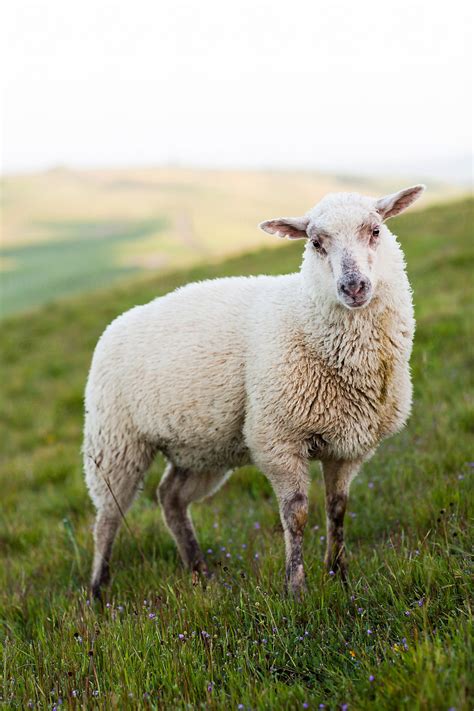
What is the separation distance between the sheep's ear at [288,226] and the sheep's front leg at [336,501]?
136 cm

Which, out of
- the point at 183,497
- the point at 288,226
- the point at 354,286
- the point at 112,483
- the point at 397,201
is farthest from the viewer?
the point at 183,497

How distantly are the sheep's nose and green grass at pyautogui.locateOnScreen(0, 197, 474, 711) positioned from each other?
127cm

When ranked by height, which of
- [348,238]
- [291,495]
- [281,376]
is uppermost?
[348,238]

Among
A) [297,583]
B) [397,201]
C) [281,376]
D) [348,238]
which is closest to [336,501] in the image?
[297,583]

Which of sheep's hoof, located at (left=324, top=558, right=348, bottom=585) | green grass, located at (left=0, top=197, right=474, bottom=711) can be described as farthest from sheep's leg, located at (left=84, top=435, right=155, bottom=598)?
sheep's hoof, located at (left=324, top=558, right=348, bottom=585)

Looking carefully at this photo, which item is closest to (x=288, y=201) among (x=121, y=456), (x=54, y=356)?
(x=54, y=356)

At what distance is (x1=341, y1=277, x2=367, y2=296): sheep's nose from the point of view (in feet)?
10.7

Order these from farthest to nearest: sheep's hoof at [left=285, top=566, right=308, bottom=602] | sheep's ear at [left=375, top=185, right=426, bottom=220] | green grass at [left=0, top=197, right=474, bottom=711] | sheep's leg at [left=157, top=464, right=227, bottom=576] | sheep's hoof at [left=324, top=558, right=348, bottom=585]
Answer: sheep's leg at [left=157, top=464, right=227, bottom=576]
sheep's ear at [left=375, top=185, right=426, bottom=220]
sheep's hoof at [left=324, top=558, right=348, bottom=585]
sheep's hoof at [left=285, top=566, right=308, bottom=602]
green grass at [left=0, top=197, right=474, bottom=711]

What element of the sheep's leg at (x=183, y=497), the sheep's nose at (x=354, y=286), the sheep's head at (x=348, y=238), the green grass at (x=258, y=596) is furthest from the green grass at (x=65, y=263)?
the sheep's nose at (x=354, y=286)

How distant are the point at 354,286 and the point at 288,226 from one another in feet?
2.51

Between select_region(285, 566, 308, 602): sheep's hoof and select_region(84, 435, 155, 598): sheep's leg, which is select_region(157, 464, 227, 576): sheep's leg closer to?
select_region(84, 435, 155, 598): sheep's leg

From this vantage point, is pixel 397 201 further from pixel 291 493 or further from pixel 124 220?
pixel 124 220

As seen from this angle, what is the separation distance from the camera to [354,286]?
327 cm

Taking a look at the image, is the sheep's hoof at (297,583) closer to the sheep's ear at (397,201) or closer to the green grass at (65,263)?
the sheep's ear at (397,201)
